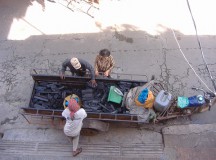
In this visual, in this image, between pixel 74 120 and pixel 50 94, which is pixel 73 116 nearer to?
pixel 74 120

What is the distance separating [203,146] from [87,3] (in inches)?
261

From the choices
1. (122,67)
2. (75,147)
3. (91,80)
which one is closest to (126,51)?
(122,67)

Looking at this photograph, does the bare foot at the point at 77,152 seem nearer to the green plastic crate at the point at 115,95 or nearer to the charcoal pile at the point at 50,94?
the charcoal pile at the point at 50,94

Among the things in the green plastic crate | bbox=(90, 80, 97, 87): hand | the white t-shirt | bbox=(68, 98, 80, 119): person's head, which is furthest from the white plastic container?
bbox=(68, 98, 80, 119): person's head

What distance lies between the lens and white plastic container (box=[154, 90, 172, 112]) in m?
7.29

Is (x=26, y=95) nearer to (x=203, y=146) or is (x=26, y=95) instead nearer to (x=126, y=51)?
(x=126, y=51)

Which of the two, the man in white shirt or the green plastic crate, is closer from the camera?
the man in white shirt

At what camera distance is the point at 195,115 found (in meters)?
8.33

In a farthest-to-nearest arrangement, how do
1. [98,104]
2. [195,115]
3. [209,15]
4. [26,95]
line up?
[209,15], [26,95], [195,115], [98,104]

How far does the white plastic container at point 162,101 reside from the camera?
729 centimetres

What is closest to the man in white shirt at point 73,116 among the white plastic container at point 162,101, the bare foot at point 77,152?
the bare foot at point 77,152

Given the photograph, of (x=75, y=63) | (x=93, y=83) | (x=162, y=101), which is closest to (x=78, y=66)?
(x=75, y=63)

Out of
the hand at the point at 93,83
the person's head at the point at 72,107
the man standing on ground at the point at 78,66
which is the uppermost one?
the man standing on ground at the point at 78,66

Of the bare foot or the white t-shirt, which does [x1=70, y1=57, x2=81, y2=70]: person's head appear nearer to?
the white t-shirt
